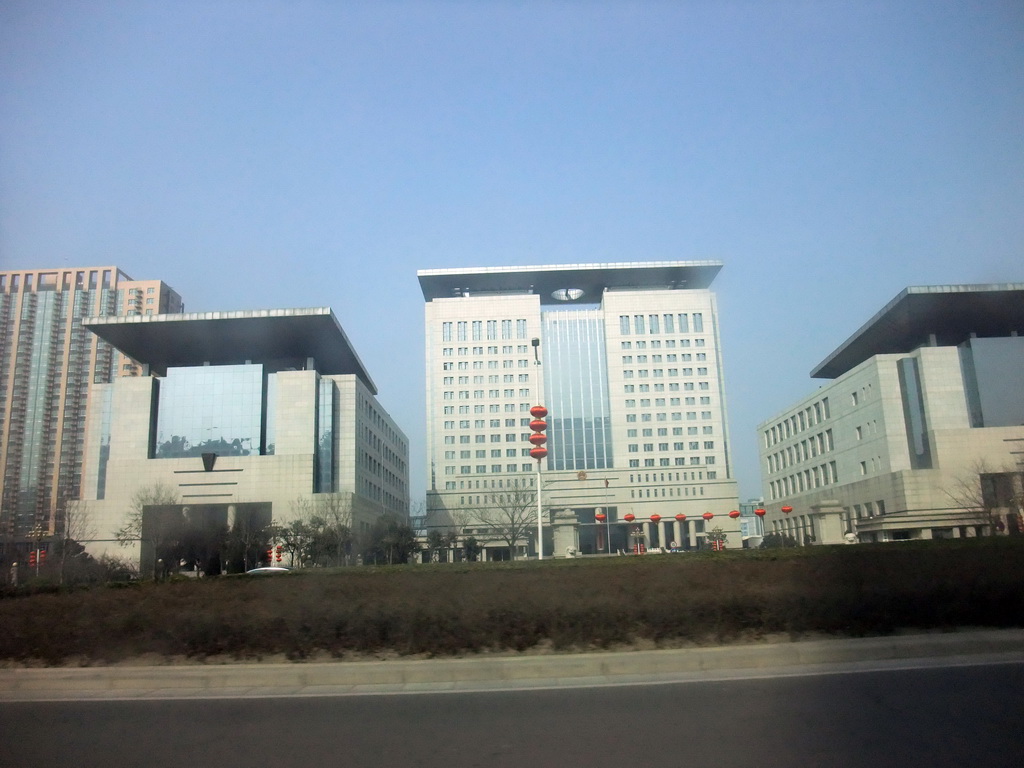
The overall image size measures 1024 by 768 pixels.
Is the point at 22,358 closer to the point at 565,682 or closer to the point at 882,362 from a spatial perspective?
the point at 565,682

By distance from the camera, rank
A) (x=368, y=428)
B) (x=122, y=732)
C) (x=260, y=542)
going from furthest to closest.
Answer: (x=368, y=428) < (x=260, y=542) < (x=122, y=732)

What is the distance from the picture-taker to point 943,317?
62906mm

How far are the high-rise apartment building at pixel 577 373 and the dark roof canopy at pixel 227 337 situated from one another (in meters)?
25.9

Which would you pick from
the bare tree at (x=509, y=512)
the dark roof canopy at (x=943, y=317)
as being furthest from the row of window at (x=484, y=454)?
the dark roof canopy at (x=943, y=317)

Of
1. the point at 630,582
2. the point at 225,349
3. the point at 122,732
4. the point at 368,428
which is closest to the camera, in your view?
the point at 122,732

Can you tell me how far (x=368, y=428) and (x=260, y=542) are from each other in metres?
24.7

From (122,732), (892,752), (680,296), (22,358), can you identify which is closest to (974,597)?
(892,752)

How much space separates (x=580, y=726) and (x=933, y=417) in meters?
62.5

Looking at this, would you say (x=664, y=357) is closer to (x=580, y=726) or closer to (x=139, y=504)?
(x=139, y=504)

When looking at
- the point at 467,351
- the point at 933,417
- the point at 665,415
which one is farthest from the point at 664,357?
the point at 933,417

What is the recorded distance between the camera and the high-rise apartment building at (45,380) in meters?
41.1

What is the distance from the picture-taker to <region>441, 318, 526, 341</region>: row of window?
98.2m

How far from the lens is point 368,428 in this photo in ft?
249

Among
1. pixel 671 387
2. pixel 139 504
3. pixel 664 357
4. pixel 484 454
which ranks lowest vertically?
pixel 139 504
